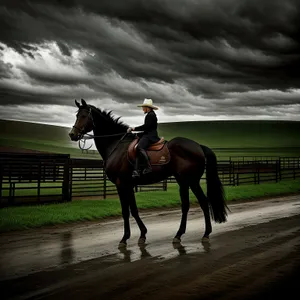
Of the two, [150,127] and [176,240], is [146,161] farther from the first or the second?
[176,240]

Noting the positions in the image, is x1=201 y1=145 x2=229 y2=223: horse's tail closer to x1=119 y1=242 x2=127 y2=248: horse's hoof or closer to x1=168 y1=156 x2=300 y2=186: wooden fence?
x1=119 y1=242 x2=127 y2=248: horse's hoof

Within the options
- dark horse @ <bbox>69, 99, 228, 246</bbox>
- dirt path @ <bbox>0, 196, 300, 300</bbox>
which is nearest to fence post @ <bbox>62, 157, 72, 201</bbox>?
dirt path @ <bbox>0, 196, 300, 300</bbox>

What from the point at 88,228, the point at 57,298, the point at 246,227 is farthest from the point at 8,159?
the point at 57,298

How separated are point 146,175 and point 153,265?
9.21ft

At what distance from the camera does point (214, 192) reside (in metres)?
9.12

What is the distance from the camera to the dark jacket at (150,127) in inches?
336

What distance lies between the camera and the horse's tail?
895 centimetres

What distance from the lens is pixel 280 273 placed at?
5547 mm

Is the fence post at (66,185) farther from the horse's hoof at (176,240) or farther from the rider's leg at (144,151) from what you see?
the horse's hoof at (176,240)

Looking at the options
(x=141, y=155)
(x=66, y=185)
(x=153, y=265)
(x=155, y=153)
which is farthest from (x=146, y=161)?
(x=66, y=185)

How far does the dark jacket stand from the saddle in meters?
0.17

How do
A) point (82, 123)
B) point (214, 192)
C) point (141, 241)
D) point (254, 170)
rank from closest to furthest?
point (141, 241)
point (82, 123)
point (214, 192)
point (254, 170)

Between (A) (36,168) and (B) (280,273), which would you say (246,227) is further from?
(A) (36,168)

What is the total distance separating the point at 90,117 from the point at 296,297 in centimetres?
591
